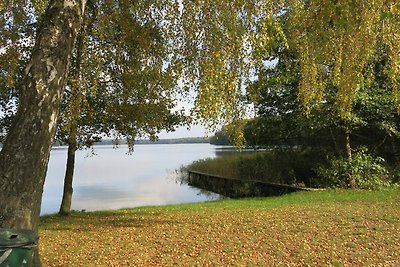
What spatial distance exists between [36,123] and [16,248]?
4.67 feet

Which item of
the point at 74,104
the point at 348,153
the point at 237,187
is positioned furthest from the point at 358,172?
the point at 74,104

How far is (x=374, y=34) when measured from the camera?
660 cm

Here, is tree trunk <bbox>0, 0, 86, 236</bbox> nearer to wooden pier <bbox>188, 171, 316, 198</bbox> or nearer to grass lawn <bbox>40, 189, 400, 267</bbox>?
grass lawn <bbox>40, 189, 400, 267</bbox>

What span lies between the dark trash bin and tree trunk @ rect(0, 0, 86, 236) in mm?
913

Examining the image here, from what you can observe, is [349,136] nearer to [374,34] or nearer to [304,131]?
[304,131]

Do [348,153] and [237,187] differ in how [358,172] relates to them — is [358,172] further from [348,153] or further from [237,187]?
[237,187]

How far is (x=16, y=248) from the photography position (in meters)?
2.60

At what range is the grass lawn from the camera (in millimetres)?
5984

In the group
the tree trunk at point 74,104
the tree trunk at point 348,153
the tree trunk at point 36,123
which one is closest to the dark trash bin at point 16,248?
the tree trunk at point 36,123

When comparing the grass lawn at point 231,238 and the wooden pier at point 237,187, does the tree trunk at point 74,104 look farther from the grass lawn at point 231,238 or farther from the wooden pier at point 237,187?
the wooden pier at point 237,187

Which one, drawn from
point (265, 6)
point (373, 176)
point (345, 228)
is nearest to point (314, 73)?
point (265, 6)

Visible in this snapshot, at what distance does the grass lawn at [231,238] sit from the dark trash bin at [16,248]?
3284 mm

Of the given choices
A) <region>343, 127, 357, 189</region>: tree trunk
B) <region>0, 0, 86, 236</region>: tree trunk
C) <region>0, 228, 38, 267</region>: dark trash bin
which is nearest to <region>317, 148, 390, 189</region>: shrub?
<region>343, 127, 357, 189</region>: tree trunk

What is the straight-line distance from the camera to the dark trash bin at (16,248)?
8.38 ft
